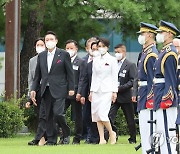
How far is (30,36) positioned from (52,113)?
819 centimetres

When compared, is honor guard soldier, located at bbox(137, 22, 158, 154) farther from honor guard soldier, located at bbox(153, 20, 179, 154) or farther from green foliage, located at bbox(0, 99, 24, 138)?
green foliage, located at bbox(0, 99, 24, 138)

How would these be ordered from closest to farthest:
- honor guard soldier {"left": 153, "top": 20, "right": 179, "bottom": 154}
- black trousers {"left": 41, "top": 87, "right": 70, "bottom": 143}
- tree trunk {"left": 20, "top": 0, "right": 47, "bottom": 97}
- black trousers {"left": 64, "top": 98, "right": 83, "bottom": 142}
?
honor guard soldier {"left": 153, "top": 20, "right": 179, "bottom": 154} → black trousers {"left": 41, "top": 87, "right": 70, "bottom": 143} → black trousers {"left": 64, "top": 98, "right": 83, "bottom": 142} → tree trunk {"left": 20, "top": 0, "right": 47, "bottom": 97}

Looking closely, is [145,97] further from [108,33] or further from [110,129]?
[108,33]

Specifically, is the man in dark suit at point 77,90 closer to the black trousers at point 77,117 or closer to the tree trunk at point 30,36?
the black trousers at point 77,117

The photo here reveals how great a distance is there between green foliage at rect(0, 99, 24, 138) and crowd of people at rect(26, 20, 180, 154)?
6.38 ft

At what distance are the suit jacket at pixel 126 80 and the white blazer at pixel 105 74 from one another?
91 centimetres

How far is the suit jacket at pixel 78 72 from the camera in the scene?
67.4 feet

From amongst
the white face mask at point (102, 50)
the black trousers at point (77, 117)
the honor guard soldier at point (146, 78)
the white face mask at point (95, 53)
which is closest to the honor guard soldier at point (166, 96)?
the honor guard soldier at point (146, 78)

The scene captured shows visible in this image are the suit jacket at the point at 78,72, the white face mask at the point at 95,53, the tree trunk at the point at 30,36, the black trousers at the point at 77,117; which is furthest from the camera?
the tree trunk at the point at 30,36

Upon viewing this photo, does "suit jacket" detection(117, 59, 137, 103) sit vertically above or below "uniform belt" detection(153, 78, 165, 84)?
above

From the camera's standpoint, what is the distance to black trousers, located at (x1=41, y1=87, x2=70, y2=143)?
18.8 metres

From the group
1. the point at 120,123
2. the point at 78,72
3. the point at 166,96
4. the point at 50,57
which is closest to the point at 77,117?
the point at 78,72

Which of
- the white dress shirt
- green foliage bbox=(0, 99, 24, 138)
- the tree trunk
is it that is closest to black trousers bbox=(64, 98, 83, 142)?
the white dress shirt

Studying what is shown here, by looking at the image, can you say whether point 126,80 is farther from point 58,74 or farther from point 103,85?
point 58,74
